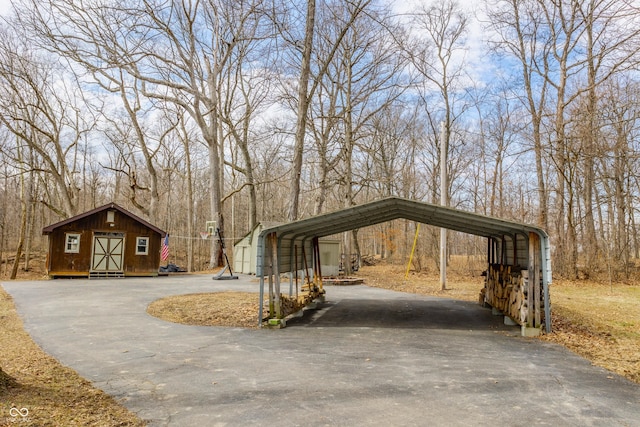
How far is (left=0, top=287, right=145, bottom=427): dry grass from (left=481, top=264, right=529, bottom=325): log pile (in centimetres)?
724

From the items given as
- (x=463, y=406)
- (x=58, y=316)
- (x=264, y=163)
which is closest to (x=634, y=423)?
(x=463, y=406)

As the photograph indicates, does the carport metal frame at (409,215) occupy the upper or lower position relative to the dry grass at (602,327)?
upper

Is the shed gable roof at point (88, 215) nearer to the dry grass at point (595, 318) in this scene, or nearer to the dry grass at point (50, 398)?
the dry grass at point (595, 318)

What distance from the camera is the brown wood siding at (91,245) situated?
788 inches

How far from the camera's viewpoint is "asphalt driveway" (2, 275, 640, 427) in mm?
4031

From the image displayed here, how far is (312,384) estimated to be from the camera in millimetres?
4938

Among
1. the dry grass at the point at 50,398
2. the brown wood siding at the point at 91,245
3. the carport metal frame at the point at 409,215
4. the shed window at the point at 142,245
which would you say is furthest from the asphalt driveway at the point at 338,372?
the shed window at the point at 142,245

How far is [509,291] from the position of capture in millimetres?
9695

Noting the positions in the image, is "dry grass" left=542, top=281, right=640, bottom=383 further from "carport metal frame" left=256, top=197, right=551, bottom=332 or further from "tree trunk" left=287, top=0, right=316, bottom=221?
"tree trunk" left=287, top=0, right=316, bottom=221

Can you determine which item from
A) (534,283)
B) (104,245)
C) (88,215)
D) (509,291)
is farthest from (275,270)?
(88,215)

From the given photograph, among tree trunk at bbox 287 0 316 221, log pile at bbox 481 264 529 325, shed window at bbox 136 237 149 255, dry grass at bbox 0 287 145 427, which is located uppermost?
tree trunk at bbox 287 0 316 221

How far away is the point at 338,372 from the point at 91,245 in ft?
61.9

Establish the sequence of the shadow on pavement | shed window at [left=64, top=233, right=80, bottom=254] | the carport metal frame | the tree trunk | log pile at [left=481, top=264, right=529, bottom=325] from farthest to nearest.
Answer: shed window at [left=64, top=233, right=80, bottom=254] < the tree trunk < the shadow on pavement < log pile at [left=481, top=264, right=529, bottom=325] < the carport metal frame

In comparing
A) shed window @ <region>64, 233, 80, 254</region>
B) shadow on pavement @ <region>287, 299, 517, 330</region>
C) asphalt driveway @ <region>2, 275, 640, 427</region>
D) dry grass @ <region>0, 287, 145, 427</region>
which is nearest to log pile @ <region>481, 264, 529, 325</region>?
shadow on pavement @ <region>287, 299, 517, 330</region>
